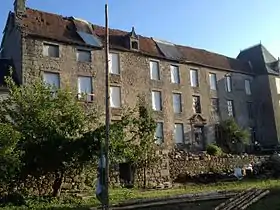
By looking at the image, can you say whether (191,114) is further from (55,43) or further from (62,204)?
(62,204)

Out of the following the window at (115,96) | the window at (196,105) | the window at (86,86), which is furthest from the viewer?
the window at (196,105)

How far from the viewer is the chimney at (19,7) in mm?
31281

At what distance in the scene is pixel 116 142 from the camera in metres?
22.6

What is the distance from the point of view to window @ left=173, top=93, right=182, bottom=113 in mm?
37844

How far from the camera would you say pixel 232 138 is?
3928 cm

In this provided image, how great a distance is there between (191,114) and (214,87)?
469cm

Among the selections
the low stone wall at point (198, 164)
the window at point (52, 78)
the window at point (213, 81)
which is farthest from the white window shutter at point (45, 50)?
the window at point (213, 81)

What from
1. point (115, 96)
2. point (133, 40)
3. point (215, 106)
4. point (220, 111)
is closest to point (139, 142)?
point (115, 96)

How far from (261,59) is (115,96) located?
67.2 ft

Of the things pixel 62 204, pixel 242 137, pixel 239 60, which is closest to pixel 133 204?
pixel 62 204

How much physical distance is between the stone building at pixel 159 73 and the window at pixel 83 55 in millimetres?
77

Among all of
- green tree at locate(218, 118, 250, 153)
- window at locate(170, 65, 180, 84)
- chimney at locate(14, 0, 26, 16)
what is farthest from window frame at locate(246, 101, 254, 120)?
chimney at locate(14, 0, 26, 16)

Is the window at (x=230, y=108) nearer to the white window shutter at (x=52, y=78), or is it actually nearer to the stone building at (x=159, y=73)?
the stone building at (x=159, y=73)

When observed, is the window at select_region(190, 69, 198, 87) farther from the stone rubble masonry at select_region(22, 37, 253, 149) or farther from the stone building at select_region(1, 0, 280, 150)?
the stone rubble masonry at select_region(22, 37, 253, 149)
